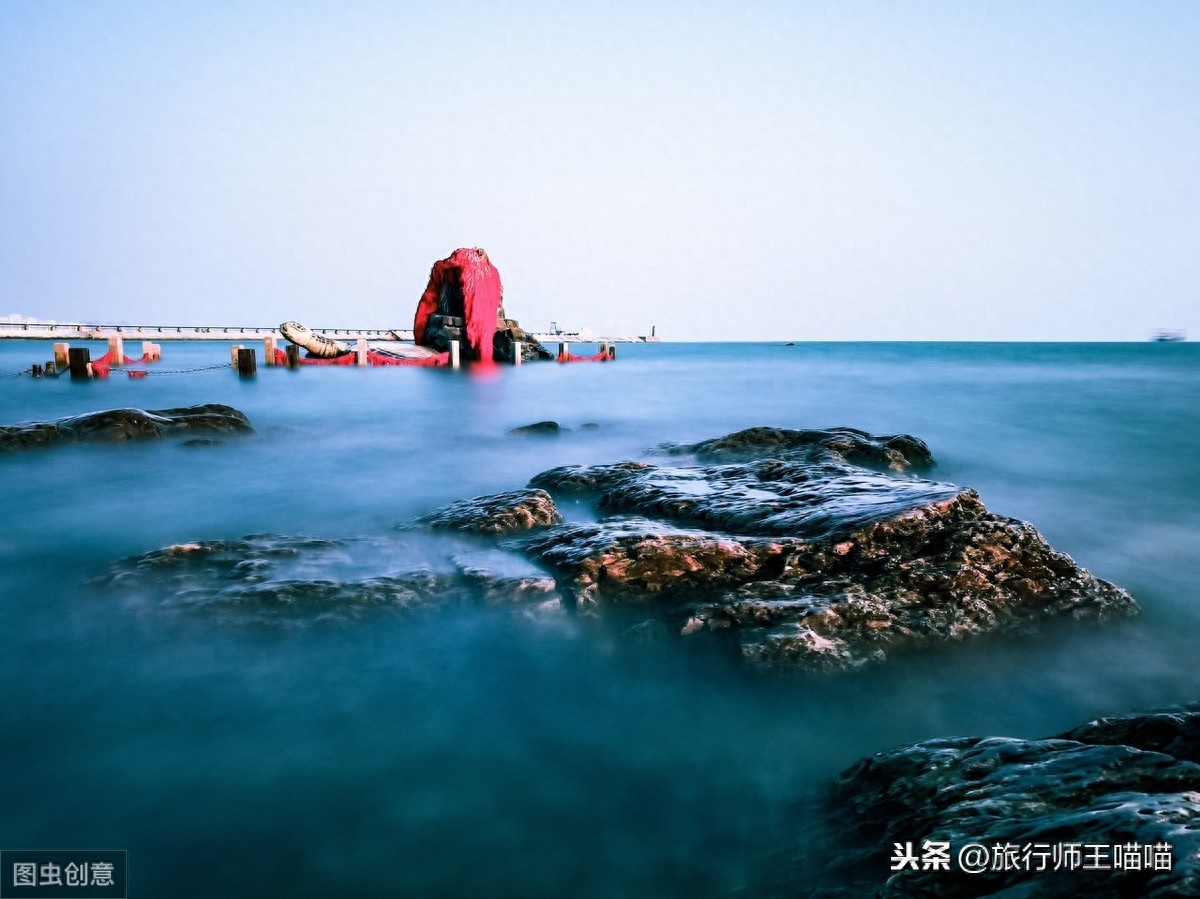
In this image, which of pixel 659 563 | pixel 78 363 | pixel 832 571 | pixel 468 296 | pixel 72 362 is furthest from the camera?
pixel 468 296

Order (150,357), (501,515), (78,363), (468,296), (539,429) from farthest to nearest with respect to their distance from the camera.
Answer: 1. (468,296)
2. (150,357)
3. (78,363)
4. (539,429)
5. (501,515)

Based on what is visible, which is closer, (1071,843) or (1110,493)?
(1071,843)

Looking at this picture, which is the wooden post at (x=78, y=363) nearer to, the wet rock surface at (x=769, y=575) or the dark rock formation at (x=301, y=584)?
the dark rock formation at (x=301, y=584)

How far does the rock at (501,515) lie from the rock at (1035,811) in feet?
12.4

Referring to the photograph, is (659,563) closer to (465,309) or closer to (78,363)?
(78,363)

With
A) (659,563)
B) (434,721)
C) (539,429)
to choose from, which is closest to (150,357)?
(539,429)

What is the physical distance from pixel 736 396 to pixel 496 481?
1627 centimetres

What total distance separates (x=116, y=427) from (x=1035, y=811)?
12104mm

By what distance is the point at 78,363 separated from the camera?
2373cm

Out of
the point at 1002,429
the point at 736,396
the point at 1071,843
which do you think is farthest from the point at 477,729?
Result: the point at 736,396

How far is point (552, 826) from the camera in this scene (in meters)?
2.69

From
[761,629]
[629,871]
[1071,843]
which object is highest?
[1071,843]

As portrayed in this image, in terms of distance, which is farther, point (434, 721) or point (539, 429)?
point (539, 429)

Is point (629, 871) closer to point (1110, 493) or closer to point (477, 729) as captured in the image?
point (477, 729)
